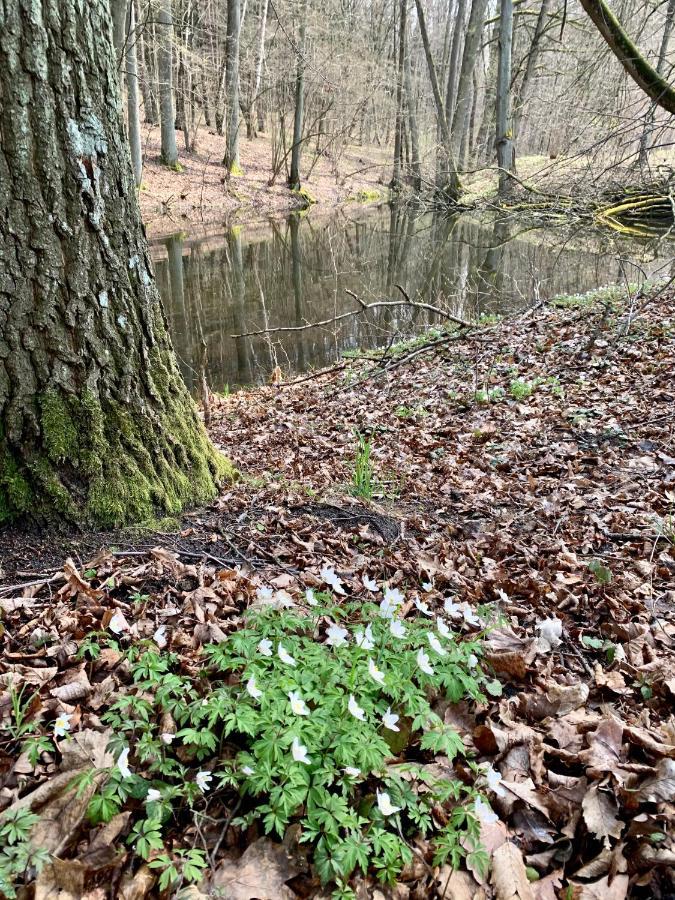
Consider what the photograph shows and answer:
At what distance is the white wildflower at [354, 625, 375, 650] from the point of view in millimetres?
1925

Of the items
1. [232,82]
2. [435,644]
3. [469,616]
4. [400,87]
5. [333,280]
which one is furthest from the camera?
[400,87]

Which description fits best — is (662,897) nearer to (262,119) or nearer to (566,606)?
(566,606)

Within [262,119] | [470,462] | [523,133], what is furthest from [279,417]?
[262,119]

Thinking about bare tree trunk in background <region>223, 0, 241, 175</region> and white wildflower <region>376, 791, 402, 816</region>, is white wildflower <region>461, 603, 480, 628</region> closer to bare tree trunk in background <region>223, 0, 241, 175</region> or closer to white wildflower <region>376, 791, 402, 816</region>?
white wildflower <region>376, 791, 402, 816</region>

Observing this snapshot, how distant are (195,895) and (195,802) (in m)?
0.23

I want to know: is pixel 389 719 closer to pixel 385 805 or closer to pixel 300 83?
pixel 385 805

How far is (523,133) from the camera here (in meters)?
34.0

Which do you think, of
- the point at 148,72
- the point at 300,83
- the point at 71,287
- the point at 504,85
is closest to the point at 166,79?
the point at 300,83

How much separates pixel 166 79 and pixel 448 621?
23.6 meters

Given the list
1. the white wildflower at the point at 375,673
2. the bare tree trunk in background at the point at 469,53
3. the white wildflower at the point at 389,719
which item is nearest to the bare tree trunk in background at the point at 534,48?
the bare tree trunk in background at the point at 469,53

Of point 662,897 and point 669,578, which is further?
point 669,578

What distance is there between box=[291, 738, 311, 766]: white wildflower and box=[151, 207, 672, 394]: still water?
5.65m

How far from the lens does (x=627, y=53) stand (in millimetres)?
5793

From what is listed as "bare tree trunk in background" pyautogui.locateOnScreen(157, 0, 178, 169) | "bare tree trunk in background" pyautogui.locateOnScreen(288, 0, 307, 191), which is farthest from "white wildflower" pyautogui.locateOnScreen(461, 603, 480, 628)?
"bare tree trunk in background" pyautogui.locateOnScreen(288, 0, 307, 191)
